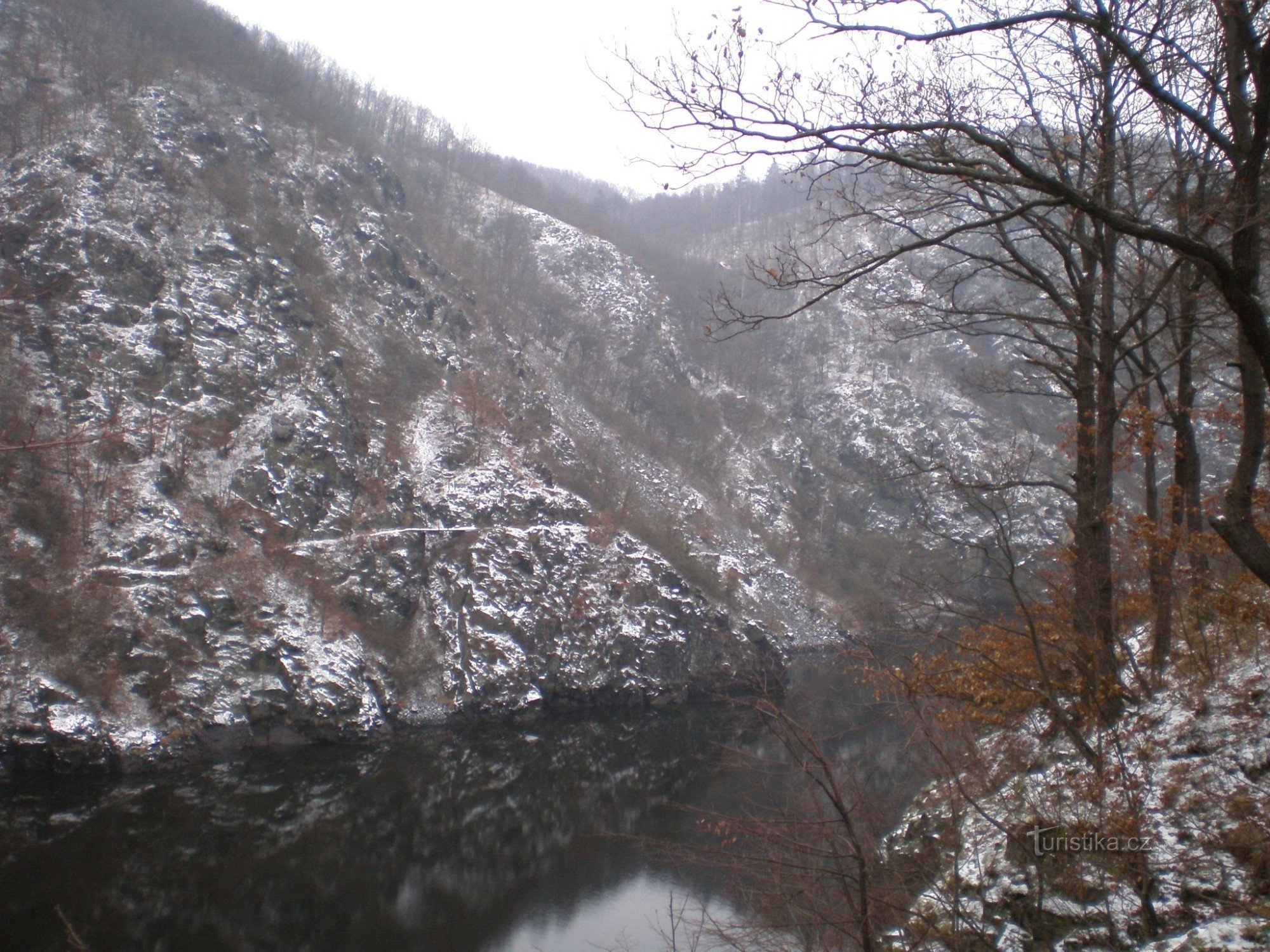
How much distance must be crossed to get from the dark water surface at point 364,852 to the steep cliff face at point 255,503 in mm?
2637

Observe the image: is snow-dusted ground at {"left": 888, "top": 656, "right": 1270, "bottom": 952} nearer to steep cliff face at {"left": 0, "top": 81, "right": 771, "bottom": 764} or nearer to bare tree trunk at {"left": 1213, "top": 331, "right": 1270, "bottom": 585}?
bare tree trunk at {"left": 1213, "top": 331, "right": 1270, "bottom": 585}

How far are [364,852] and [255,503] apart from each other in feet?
51.5

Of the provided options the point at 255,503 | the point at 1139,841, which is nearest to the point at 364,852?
the point at 1139,841

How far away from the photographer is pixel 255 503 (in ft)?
88.0

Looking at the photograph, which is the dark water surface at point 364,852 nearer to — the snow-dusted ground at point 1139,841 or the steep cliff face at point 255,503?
the steep cliff face at point 255,503

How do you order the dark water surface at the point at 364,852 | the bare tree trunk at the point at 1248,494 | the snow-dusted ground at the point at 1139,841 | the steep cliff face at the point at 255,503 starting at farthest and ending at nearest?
the steep cliff face at the point at 255,503 → the dark water surface at the point at 364,852 → the snow-dusted ground at the point at 1139,841 → the bare tree trunk at the point at 1248,494

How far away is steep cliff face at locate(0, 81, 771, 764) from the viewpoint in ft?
66.4

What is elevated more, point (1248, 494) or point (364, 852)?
point (1248, 494)

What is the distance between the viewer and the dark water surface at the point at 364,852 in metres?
11.9

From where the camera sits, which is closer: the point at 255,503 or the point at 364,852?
the point at 364,852

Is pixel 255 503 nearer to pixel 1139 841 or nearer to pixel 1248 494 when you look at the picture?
pixel 1139 841

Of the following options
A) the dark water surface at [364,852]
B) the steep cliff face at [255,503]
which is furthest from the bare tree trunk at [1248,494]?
the steep cliff face at [255,503]

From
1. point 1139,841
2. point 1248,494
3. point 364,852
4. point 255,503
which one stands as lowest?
point 364,852

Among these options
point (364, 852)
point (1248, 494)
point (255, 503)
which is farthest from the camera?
point (255, 503)
